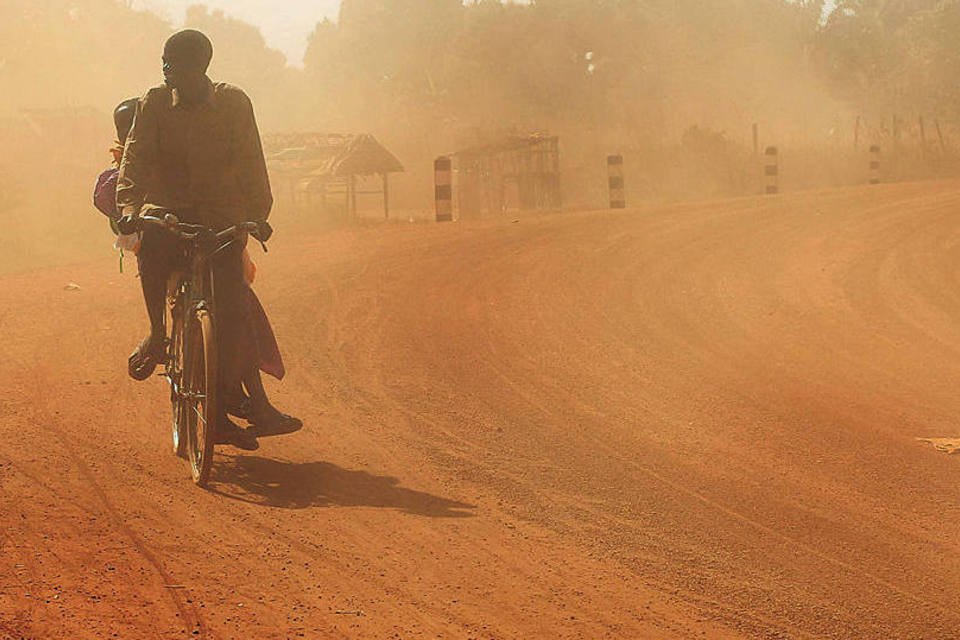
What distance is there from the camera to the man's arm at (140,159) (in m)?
5.53

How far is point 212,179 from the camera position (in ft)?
18.3

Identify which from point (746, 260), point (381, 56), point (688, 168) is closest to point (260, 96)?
point (381, 56)

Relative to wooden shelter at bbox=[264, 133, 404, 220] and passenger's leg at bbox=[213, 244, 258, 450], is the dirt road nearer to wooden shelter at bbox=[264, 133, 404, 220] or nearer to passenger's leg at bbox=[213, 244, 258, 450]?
passenger's leg at bbox=[213, 244, 258, 450]

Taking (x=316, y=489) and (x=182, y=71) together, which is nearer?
(x=316, y=489)

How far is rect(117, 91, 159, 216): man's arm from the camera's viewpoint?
553cm

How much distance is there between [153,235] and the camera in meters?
5.63

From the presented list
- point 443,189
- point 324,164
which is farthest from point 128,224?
point 324,164

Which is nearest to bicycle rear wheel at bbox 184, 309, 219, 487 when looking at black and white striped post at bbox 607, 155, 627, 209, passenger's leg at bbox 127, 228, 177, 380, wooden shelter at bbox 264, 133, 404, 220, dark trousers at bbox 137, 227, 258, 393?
Answer: dark trousers at bbox 137, 227, 258, 393

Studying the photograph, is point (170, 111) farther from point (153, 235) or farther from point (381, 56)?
point (381, 56)

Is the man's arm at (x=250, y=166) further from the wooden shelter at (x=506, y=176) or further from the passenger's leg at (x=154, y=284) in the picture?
the wooden shelter at (x=506, y=176)

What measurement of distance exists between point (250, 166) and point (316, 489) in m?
1.53

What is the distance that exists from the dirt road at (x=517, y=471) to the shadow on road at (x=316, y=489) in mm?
20

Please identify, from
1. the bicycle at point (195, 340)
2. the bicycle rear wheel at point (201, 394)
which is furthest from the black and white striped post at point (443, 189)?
the bicycle rear wheel at point (201, 394)

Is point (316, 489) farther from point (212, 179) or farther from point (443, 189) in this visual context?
point (443, 189)
